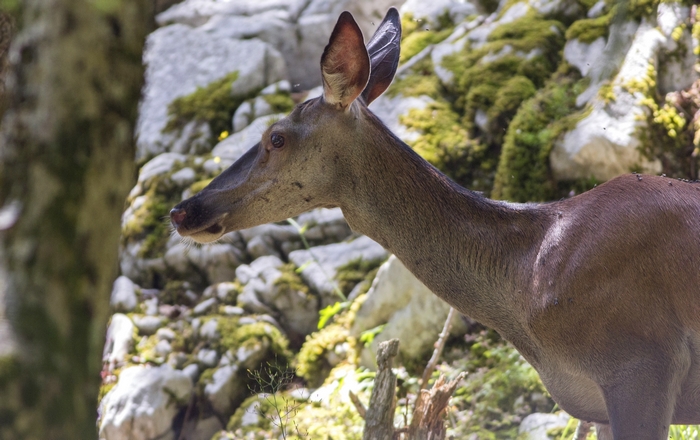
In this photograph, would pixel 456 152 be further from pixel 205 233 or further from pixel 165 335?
pixel 205 233

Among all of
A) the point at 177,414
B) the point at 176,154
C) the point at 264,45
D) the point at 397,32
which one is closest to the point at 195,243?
the point at 397,32

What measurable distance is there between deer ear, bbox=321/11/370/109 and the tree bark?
164 centimetres

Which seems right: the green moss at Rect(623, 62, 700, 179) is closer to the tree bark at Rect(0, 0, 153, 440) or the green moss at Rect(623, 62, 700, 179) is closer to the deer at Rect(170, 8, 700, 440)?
the deer at Rect(170, 8, 700, 440)

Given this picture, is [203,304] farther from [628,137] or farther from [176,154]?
[628,137]

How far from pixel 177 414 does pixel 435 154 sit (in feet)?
11.8

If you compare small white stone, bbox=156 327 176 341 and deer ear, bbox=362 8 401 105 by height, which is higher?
deer ear, bbox=362 8 401 105

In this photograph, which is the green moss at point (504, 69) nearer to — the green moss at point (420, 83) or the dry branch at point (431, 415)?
the green moss at point (420, 83)

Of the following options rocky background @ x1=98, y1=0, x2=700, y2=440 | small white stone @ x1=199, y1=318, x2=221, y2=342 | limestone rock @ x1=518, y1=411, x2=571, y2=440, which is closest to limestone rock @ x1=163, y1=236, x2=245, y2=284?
rocky background @ x1=98, y1=0, x2=700, y2=440

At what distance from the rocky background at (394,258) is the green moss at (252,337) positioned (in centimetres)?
2

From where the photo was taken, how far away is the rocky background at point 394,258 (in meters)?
6.25

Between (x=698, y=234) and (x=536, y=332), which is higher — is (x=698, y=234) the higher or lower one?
the higher one

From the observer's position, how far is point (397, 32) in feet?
13.9

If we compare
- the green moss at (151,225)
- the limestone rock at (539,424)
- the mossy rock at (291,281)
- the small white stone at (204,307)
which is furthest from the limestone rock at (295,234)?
the limestone rock at (539,424)

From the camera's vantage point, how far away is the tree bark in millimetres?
1630
